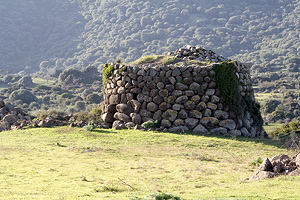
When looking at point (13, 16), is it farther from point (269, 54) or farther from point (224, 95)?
point (224, 95)

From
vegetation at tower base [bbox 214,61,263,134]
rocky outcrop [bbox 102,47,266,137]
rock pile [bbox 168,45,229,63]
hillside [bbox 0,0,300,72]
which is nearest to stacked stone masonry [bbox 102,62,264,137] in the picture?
rocky outcrop [bbox 102,47,266,137]

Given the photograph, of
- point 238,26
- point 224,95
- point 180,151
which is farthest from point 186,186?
point 238,26

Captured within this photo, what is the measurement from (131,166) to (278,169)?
4018 millimetres

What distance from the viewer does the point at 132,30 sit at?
15762 centimetres

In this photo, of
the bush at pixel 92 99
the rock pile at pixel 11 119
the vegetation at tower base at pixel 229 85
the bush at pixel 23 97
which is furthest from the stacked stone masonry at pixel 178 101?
the bush at pixel 23 97

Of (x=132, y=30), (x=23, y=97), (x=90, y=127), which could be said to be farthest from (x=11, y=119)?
(x=132, y=30)

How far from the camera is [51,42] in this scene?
167 metres

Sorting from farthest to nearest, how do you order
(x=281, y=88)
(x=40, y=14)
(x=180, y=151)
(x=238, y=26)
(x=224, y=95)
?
(x=40, y=14)
(x=238, y=26)
(x=281, y=88)
(x=224, y=95)
(x=180, y=151)

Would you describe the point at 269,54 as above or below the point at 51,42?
below

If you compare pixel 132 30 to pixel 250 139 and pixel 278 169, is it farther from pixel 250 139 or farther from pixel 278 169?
pixel 278 169

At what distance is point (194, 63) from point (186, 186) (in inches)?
441

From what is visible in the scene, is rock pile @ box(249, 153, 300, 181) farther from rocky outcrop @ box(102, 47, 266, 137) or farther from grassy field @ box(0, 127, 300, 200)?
rocky outcrop @ box(102, 47, 266, 137)

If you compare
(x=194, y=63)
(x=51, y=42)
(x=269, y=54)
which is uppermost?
(x=51, y=42)

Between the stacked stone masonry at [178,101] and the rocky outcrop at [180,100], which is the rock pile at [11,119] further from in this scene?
the stacked stone masonry at [178,101]
